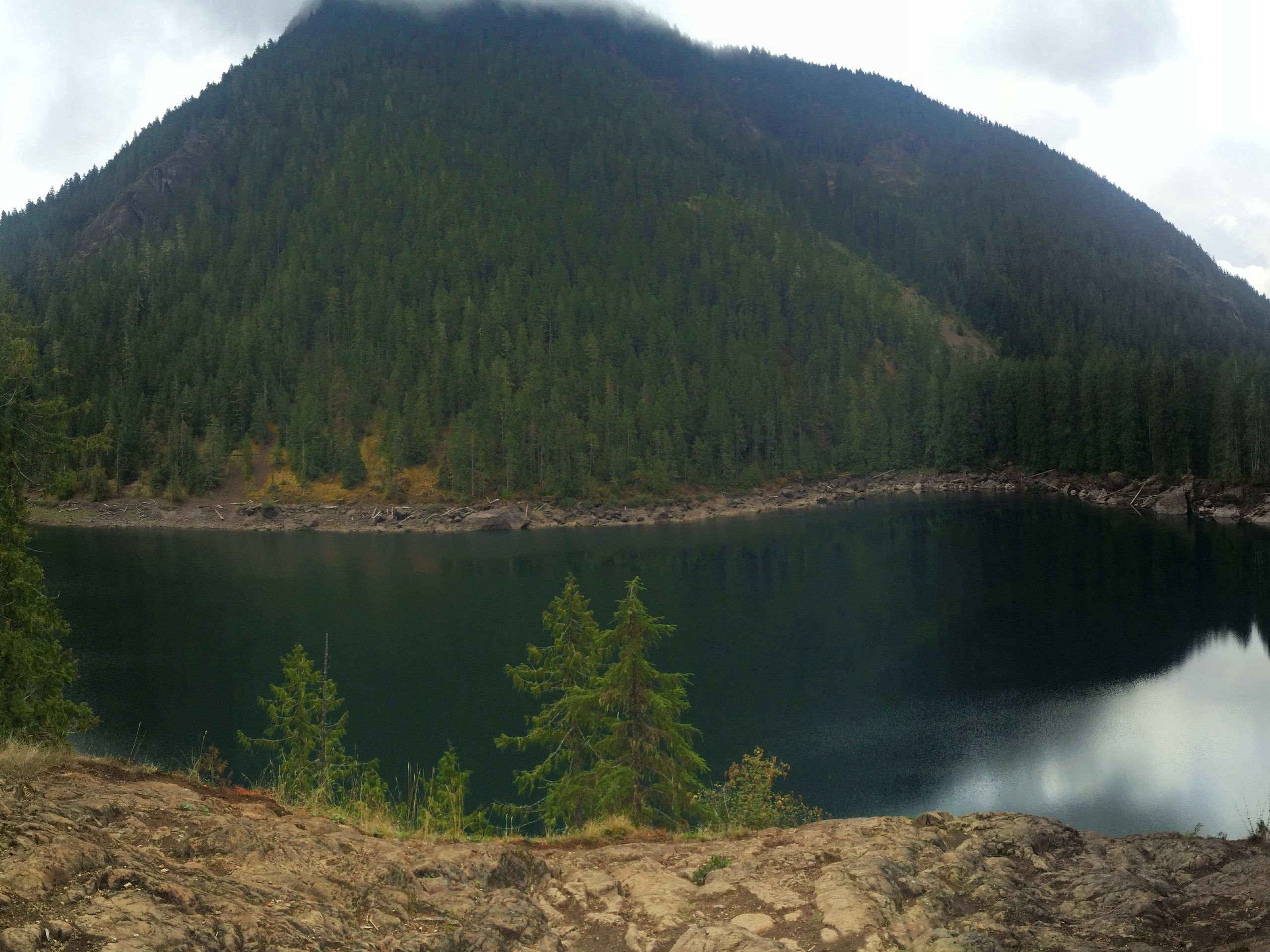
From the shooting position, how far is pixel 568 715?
2342 cm

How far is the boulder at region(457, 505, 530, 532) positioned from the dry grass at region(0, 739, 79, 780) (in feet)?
301

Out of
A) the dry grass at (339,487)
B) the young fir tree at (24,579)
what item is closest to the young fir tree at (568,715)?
the young fir tree at (24,579)

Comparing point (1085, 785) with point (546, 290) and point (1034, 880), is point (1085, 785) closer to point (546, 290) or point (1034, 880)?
point (1034, 880)

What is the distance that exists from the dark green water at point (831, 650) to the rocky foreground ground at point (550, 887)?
19.7 meters

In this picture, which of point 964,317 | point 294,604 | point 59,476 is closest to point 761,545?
point 294,604

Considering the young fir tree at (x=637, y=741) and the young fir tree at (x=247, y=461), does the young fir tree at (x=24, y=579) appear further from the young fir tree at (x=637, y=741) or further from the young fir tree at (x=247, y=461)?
the young fir tree at (x=247, y=461)

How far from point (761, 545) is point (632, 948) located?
7629 cm

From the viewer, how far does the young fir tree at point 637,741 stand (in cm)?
2083

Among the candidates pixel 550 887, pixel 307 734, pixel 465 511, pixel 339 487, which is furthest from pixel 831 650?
pixel 339 487

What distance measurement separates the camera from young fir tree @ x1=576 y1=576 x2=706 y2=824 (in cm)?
2083

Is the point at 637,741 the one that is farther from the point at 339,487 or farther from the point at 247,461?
the point at 247,461

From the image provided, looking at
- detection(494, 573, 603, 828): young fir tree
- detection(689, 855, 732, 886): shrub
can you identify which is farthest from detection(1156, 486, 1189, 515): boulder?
detection(689, 855, 732, 886): shrub

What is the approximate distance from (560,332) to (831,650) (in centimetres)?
10033

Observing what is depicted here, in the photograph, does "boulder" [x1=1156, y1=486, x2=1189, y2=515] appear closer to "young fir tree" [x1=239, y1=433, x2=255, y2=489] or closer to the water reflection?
the water reflection
